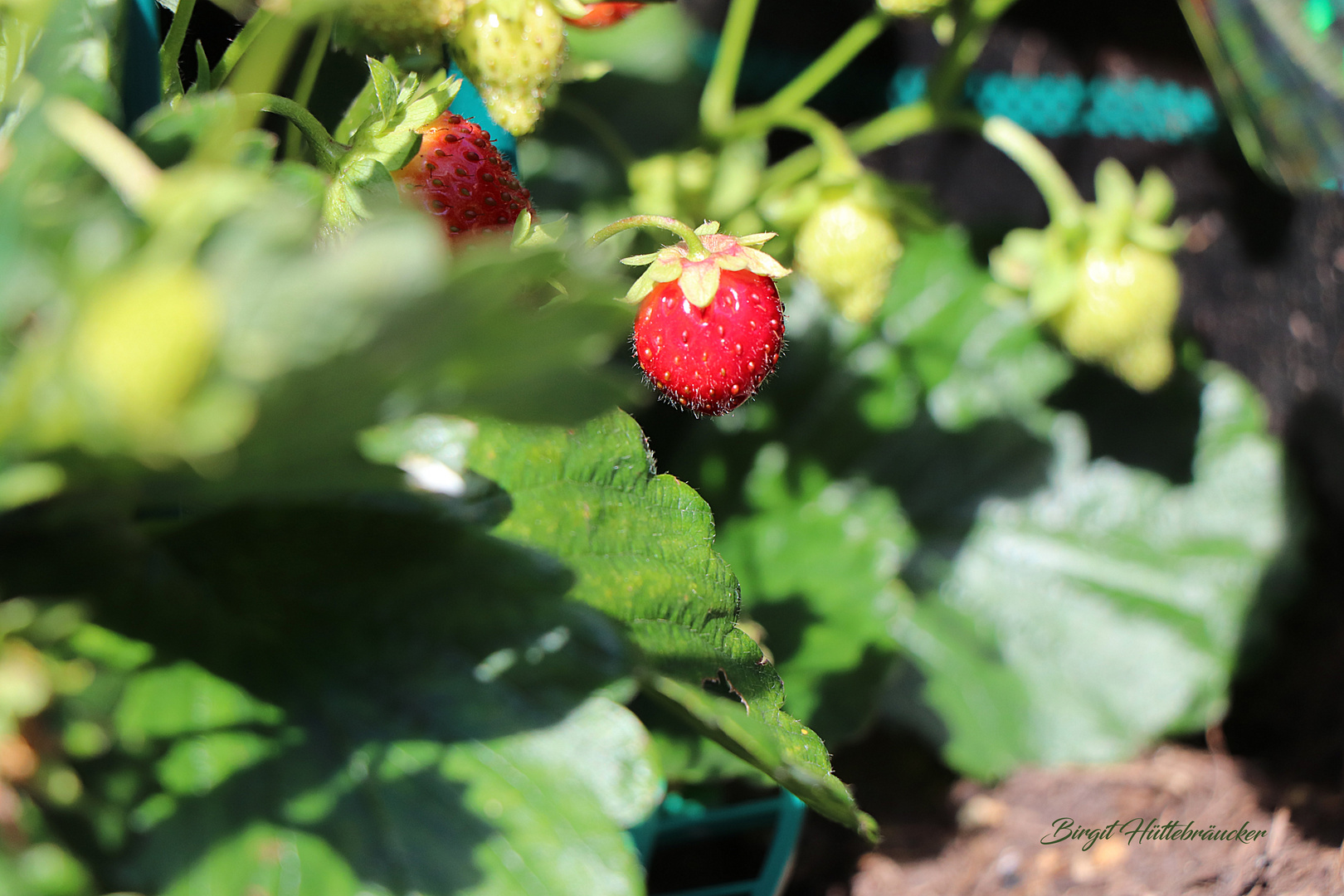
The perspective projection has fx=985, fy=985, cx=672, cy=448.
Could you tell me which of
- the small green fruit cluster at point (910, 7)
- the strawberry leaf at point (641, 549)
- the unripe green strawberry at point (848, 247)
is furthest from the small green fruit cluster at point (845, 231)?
the strawberry leaf at point (641, 549)

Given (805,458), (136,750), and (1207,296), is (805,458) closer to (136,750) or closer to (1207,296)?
(1207,296)

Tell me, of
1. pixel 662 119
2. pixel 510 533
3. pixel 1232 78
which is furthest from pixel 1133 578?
pixel 510 533

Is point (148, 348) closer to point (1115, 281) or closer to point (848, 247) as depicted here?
point (848, 247)

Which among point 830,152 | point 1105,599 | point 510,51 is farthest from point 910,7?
point 1105,599

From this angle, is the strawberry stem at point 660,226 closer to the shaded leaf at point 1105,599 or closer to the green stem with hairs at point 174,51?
the green stem with hairs at point 174,51

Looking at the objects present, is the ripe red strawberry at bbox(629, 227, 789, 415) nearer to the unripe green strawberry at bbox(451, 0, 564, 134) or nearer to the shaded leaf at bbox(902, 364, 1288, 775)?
the unripe green strawberry at bbox(451, 0, 564, 134)
